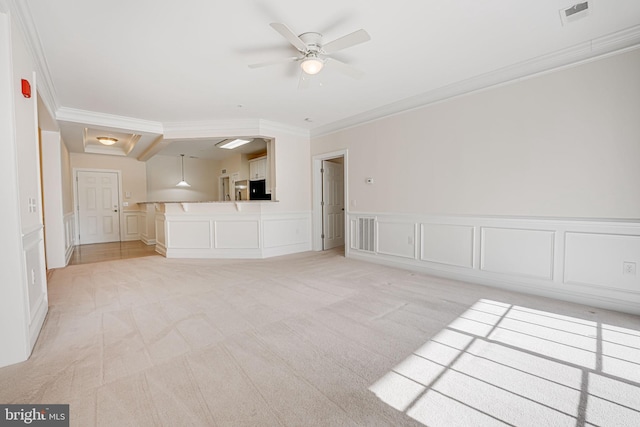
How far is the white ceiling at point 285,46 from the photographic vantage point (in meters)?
2.25

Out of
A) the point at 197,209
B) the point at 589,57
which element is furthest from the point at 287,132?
the point at 589,57

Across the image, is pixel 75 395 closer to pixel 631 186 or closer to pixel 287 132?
pixel 631 186

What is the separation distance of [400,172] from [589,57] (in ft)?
7.85

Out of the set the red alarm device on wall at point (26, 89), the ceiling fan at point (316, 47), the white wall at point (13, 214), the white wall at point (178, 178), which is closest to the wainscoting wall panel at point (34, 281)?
the white wall at point (13, 214)

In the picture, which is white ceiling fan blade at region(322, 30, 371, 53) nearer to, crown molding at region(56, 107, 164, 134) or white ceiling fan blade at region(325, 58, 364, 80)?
white ceiling fan blade at region(325, 58, 364, 80)

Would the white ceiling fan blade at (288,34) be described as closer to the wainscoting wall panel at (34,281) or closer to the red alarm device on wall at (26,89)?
the red alarm device on wall at (26,89)

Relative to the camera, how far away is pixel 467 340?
218cm

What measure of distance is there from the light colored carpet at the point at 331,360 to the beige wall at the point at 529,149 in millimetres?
1136

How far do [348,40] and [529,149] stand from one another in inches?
95.9

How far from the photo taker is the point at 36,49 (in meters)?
2.69

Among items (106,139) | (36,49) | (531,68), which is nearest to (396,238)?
(531,68)

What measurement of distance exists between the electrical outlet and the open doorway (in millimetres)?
4100

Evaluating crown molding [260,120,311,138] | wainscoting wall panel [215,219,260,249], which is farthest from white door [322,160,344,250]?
wainscoting wall panel [215,219,260,249]

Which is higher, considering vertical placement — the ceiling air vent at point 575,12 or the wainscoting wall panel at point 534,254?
the ceiling air vent at point 575,12
